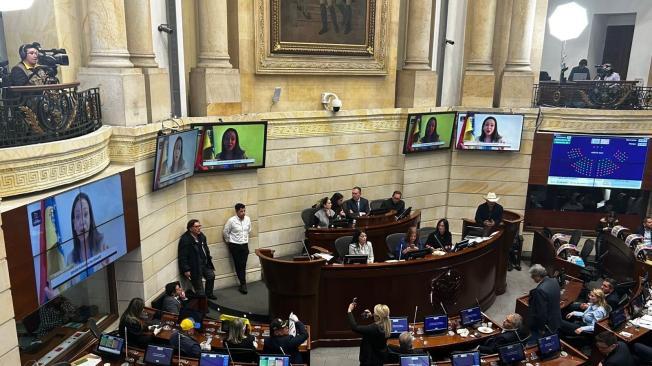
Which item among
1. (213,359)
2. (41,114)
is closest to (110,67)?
(41,114)

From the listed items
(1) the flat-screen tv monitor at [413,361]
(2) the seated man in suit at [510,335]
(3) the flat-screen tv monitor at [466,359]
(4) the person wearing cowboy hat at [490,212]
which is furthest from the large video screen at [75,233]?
(4) the person wearing cowboy hat at [490,212]

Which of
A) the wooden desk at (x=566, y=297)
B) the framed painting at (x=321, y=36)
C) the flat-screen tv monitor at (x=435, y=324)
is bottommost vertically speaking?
the wooden desk at (x=566, y=297)

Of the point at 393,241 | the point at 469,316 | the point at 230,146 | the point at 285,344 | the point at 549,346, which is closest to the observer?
the point at 285,344

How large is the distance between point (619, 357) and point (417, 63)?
300 inches

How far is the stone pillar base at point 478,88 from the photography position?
40.8ft

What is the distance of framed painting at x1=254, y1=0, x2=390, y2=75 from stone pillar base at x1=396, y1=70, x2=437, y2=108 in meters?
0.61

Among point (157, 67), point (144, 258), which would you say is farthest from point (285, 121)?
point (144, 258)

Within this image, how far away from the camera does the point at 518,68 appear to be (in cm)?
1238

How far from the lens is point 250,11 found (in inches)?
391

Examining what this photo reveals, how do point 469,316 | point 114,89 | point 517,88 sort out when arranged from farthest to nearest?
1. point 517,88
2. point 114,89
3. point 469,316

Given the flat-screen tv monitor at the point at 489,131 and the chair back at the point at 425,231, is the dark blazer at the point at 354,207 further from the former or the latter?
the flat-screen tv monitor at the point at 489,131

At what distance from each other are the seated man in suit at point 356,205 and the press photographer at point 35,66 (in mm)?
5983

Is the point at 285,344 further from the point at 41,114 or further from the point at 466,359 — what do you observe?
the point at 41,114

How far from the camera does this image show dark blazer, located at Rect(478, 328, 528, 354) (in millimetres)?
6492
